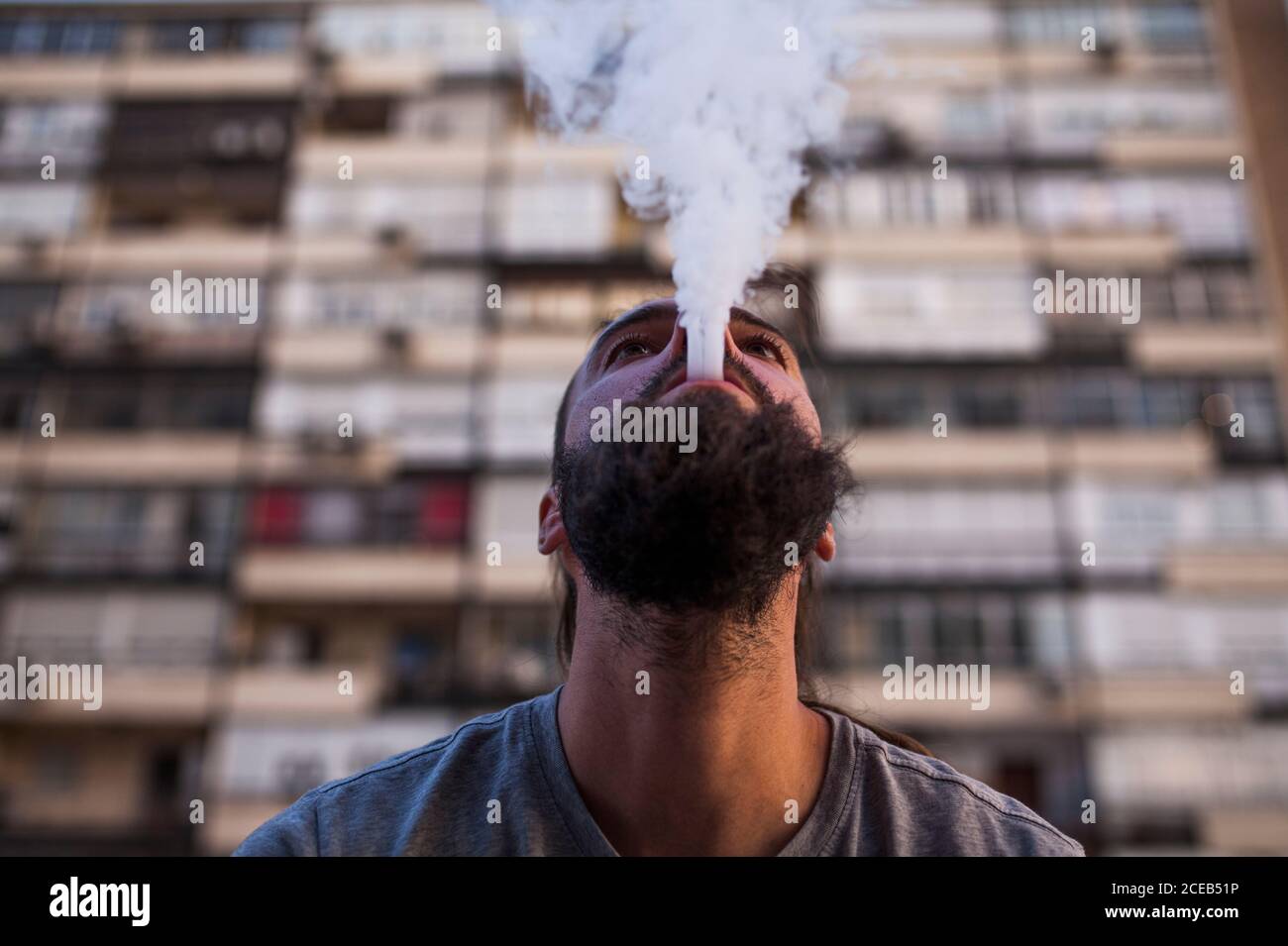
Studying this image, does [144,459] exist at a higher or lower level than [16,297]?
lower

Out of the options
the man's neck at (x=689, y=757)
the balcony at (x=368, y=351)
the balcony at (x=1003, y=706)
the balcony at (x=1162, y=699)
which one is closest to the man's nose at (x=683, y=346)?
the man's neck at (x=689, y=757)

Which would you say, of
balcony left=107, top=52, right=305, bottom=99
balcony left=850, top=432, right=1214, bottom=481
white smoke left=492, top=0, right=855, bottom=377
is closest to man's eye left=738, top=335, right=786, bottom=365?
white smoke left=492, top=0, right=855, bottom=377

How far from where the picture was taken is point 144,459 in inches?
714

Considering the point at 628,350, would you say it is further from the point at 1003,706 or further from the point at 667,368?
the point at 1003,706

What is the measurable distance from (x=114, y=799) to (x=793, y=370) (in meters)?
18.6

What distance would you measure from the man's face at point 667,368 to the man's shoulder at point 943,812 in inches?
27.0

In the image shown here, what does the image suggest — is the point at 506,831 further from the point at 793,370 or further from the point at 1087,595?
the point at 1087,595

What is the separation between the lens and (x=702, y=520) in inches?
60.8

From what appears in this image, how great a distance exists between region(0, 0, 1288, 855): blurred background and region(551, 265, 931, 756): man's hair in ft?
42.1

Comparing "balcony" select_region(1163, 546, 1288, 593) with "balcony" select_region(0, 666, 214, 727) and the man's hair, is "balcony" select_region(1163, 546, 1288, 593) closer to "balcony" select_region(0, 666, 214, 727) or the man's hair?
the man's hair

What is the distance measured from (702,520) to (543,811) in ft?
2.06

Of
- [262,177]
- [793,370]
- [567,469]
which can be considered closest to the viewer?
[567,469]

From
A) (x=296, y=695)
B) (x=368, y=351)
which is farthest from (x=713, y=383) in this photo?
(x=368, y=351)
